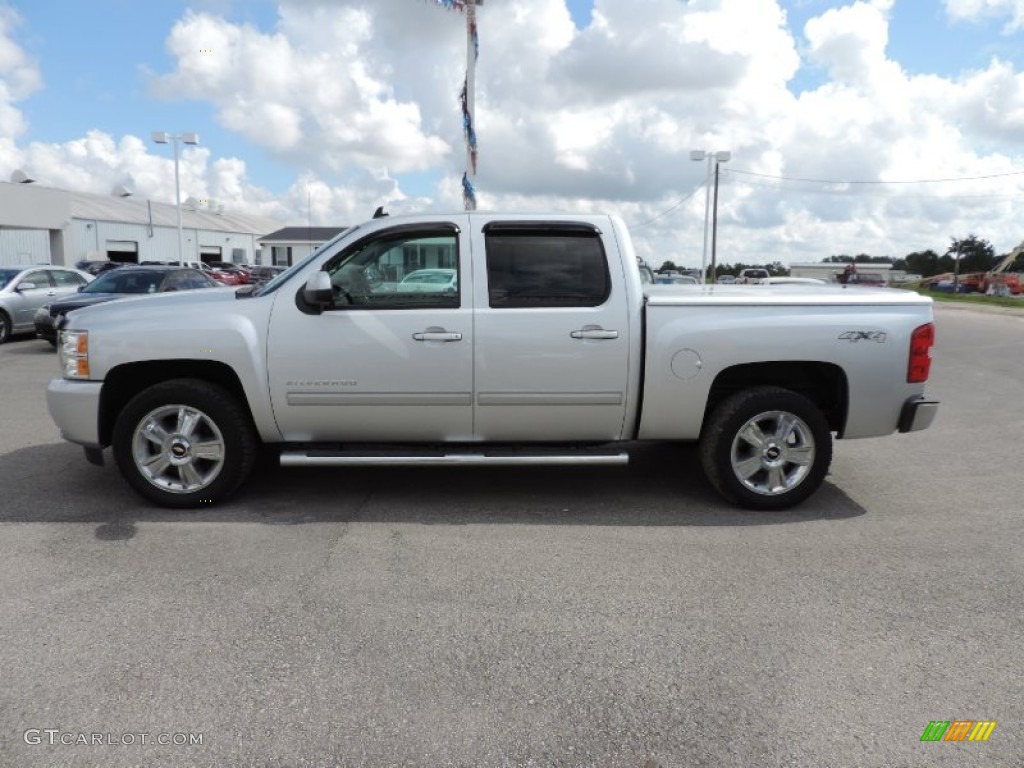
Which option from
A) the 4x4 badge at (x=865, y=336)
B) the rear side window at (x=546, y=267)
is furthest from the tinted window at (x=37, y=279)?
the 4x4 badge at (x=865, y=336)

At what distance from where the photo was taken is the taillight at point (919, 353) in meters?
4.86

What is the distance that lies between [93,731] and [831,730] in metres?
2.64

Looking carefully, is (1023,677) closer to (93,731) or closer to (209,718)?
(209,718)

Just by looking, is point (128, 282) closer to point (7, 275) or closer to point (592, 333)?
point (7, 275)

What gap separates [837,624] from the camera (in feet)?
11.4

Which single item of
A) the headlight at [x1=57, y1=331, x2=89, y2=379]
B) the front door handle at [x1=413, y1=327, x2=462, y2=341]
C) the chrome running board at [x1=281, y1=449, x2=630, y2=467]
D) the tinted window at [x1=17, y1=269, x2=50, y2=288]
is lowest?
the chrome running board at [x1=281, y1=449, x2=630, y2=467]

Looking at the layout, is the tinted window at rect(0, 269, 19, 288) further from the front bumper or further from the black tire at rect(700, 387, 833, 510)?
the black tire at rect(700, 387, 833, 510)

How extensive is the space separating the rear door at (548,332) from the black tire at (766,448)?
0.69 metres

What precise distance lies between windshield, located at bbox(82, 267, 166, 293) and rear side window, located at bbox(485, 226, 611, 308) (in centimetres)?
1126

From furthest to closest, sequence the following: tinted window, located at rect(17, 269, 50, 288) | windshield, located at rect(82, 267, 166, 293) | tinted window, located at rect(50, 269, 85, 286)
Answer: tinted window, located at rect(50, 269, 85, 286) < tinted window, located at rect(17, 269, 50, 288) < windshield, located at rect(82, 267, 166, 293)

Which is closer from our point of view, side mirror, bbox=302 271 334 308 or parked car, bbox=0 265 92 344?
side mirror, bbox=302 271 334 308

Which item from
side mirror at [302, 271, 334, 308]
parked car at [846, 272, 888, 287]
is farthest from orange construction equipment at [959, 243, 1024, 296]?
side mirror at [302, 271, 334, 308]

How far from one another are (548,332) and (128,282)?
477 inches

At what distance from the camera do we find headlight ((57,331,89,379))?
4855 mm
